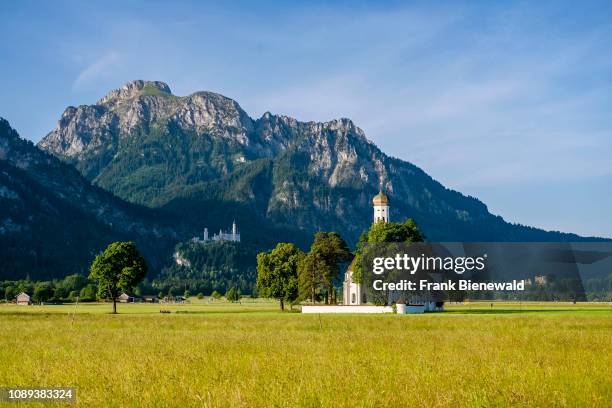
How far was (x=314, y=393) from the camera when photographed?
14531mm

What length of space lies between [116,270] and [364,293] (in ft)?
146

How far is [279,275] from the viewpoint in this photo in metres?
110

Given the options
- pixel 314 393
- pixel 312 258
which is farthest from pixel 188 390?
pixel 312 258

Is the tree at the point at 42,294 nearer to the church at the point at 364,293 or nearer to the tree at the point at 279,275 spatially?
the church at the point at 364,293

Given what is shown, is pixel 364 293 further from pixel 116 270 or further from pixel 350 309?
pixel 116 270

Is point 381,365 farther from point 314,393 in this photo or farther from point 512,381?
point 314,393

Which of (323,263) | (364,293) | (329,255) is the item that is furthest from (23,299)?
(323,263)

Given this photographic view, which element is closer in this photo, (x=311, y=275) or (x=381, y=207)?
(x=311, y=275)

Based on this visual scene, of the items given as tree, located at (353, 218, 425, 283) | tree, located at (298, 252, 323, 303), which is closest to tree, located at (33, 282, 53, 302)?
tree, located at (298, 252, 323, 303)

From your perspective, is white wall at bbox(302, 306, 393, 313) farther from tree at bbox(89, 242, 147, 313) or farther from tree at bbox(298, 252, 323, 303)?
tree at bbox(89, 242, 147, 313)

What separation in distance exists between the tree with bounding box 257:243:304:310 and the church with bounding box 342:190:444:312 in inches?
396

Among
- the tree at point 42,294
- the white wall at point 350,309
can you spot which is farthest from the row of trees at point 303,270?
the tree at point 42,294

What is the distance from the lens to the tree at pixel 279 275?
10831 cm

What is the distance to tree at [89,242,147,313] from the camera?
321 ft
